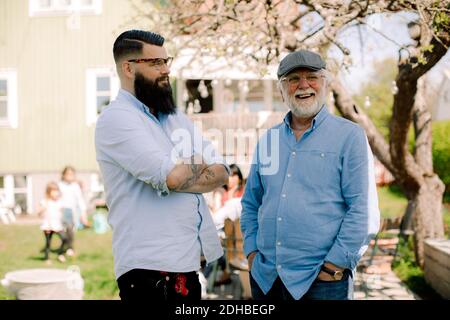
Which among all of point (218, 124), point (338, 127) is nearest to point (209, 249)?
point (338, 127)

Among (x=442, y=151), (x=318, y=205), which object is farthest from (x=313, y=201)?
(x=442, y=151)

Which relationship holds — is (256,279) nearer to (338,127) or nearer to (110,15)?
(338,127)

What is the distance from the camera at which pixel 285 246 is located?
2.69 metres

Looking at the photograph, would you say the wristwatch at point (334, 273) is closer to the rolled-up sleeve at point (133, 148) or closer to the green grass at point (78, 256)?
the rolled-up sleeve at point (133, 148)

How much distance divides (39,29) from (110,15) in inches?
63.1

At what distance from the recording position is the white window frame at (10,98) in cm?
1231

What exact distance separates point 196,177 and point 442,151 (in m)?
15.2

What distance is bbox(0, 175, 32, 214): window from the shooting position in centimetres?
1129

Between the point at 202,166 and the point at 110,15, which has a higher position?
the point at 110,15

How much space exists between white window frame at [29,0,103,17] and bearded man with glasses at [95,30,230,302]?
1058cm

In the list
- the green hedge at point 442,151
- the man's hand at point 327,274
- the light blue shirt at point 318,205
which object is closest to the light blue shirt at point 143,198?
the light blue shirt at point 318,205

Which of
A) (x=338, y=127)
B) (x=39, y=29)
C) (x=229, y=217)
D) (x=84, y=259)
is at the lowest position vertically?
(x=84, y=259)

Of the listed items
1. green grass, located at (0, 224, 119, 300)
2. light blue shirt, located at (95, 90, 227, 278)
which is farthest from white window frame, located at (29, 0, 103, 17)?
light blue shirt, located at (95, 90, 227, 278)

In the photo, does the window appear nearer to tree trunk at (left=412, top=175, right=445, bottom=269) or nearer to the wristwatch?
tree trunk at (left=412, top=175, right=445, bottom=269)
